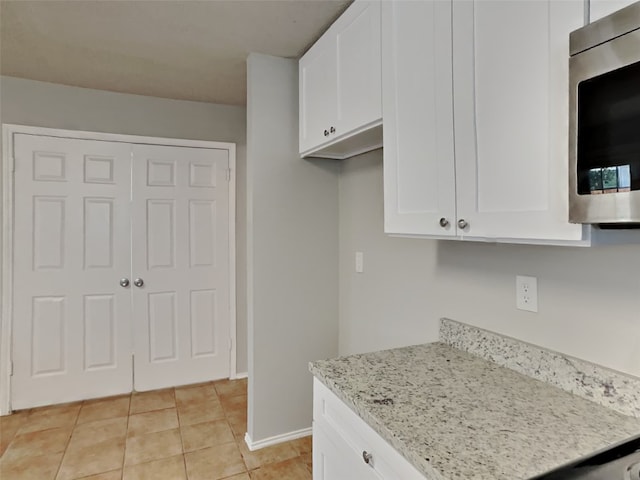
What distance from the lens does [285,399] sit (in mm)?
2447

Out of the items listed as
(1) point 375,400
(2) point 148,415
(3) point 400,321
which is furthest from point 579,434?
(2) point 148,415

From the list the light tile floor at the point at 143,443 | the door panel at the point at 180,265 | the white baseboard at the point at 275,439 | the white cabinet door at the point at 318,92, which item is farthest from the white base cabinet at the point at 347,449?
the door panel at the point at 180,265

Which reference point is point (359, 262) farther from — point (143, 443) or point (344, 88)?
point (143, 443)

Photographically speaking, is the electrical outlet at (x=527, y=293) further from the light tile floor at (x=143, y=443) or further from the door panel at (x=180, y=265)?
the door panel at (x=180, y=265)

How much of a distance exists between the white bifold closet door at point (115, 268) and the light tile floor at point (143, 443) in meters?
0.29

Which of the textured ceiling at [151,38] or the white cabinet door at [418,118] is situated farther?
the textured ceiling at [151,38]

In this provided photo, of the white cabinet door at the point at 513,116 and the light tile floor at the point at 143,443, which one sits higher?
the white cabinet door at the point at 513,116

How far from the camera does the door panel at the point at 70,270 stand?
2.88 metres

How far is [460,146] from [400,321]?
1.09m

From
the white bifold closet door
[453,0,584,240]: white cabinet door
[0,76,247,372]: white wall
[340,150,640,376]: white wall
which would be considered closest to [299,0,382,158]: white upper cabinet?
[340,150,640,376]: white wall

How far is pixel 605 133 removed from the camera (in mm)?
816

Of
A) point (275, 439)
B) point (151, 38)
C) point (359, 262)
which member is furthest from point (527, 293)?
point (151, 38)

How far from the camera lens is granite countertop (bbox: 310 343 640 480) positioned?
859 millimetres

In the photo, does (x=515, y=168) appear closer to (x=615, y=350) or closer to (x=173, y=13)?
A: (x=615, y=350)
